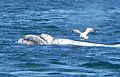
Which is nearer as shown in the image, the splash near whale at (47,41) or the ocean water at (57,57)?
the ocean water at (57,57)

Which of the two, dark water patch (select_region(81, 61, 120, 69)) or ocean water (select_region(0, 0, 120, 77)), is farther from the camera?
dark water patch (select_region(81, 61, 120, 69))

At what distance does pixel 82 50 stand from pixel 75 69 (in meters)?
4.67

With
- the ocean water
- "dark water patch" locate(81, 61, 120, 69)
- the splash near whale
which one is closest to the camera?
the ocean water

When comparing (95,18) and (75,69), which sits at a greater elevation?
(95,18)

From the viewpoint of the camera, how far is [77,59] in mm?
25734

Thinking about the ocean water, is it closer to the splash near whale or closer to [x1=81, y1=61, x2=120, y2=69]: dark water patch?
[x1=81, y1=61, x2=120, y2=69]: dark water patch

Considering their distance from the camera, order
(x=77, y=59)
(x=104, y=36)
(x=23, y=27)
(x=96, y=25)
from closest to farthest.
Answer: (x=77, y=59) → (x=104, y=36) → (x=23, y=27) → (x=96, y=25)

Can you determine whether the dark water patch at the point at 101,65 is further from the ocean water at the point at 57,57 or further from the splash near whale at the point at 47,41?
the splash near whale at the point at 47,41

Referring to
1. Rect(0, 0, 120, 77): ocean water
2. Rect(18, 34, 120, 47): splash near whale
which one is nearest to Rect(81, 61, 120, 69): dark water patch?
Rect(0, 0, 120, 77): ocean water

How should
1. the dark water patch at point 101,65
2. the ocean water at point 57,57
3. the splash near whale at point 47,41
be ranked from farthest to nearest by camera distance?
the splash near whale at point 47,41 → the dark water patch at point 101,65 → the ocean water at point 57,57

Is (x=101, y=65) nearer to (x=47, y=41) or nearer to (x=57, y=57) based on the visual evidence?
(x=57, y=57)

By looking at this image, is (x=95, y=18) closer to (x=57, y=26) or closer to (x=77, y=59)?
(x=57, y=26)

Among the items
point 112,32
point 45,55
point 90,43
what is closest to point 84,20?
point 112,32

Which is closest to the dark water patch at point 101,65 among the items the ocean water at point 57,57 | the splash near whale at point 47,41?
the ocean water at point 57,57
